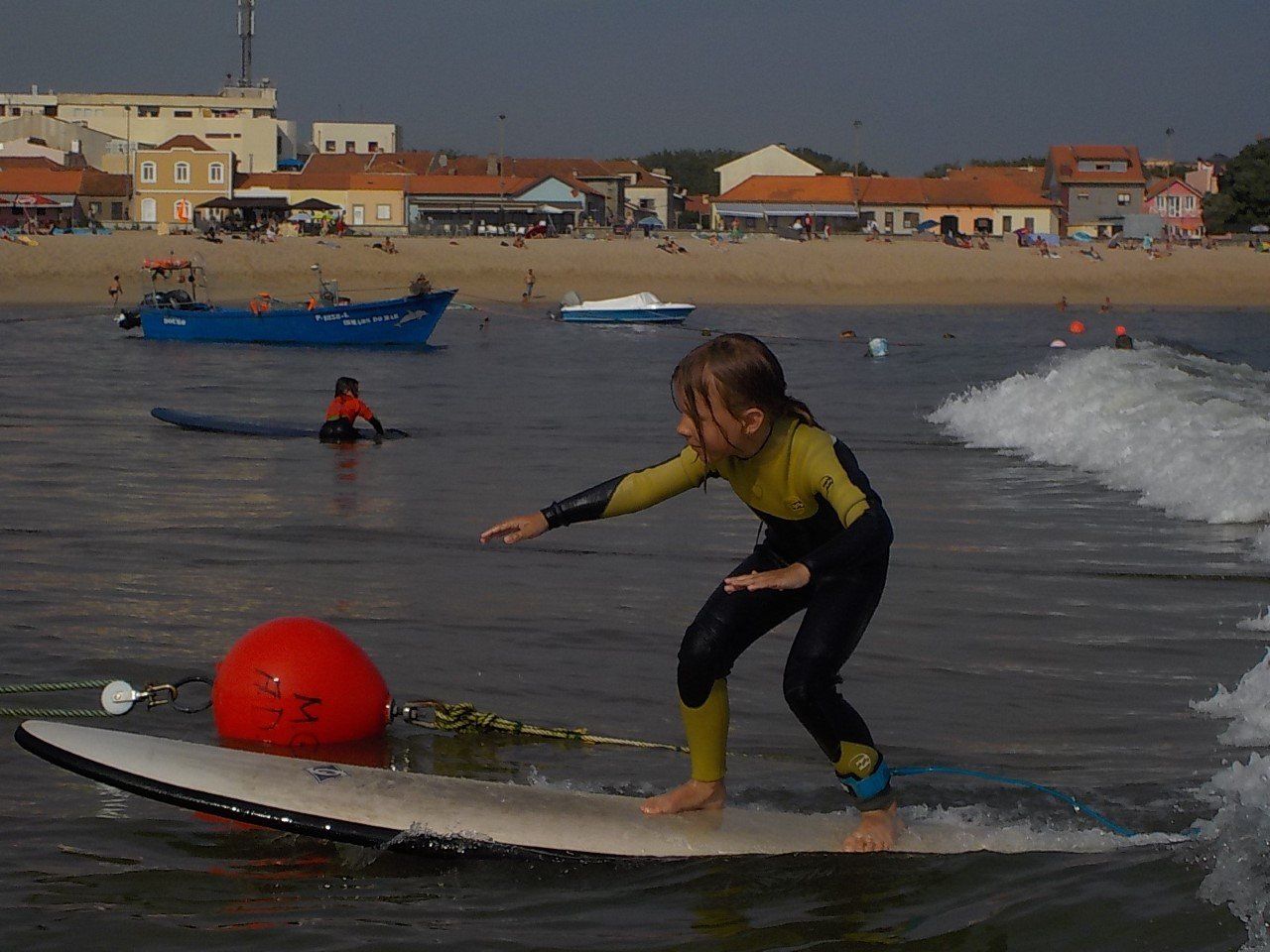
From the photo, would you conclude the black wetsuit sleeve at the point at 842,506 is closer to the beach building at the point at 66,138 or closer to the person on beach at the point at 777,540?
the person on beach at the point at 777,540

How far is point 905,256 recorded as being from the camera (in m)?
75.4

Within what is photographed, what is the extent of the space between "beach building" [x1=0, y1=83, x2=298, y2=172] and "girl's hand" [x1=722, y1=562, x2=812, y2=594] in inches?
4249

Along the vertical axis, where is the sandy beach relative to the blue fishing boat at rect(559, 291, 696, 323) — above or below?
above

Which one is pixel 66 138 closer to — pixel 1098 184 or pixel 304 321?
pixel 1098 184

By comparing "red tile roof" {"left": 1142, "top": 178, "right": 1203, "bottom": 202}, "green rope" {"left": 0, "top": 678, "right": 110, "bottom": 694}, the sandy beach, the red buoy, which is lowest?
"green rope" {"left": 0, "top": 678, "right": 110, "bottom": 694}

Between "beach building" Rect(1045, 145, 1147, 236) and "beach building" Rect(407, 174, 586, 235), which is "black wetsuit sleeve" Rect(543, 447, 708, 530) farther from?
"beach building" Rect(1045, 145, 1147, 236)

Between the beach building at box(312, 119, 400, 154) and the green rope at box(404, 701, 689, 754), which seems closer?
the green rope at box(404, 701, 689, 754)

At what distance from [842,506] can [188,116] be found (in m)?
121

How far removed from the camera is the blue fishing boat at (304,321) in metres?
39.4

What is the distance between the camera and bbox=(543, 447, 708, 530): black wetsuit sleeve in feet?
17.0

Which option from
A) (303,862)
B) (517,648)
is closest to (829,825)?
(303,862)

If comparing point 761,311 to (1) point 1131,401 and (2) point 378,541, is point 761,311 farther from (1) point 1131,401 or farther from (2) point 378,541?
(2) point 378,541

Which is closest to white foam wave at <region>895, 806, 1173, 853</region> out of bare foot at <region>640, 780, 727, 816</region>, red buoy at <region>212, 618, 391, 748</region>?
bare foot at <region>640, 780, 727, 816</region>

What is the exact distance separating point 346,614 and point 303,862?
3.70 metres
